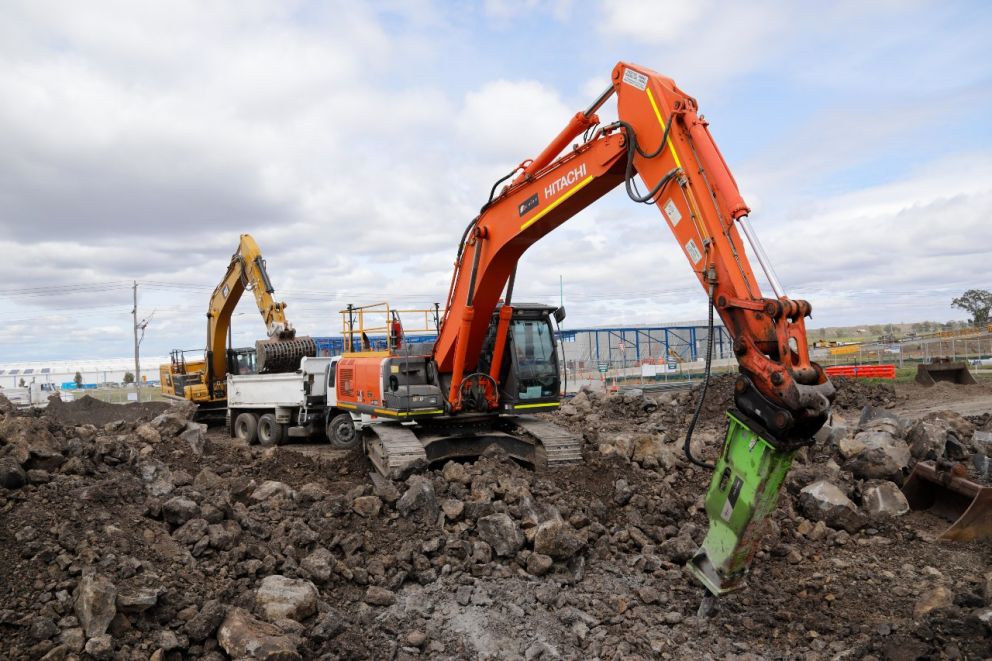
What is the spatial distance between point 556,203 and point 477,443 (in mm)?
3523

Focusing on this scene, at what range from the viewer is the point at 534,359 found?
976 centimetres

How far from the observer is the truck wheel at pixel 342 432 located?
13484 mm

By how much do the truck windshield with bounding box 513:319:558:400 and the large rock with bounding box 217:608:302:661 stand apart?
16.7ft

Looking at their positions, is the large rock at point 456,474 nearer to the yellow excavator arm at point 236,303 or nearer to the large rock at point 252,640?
the large rock at point 252,640

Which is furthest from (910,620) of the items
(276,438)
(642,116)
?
(276,438)

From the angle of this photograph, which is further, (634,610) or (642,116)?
(642,116)

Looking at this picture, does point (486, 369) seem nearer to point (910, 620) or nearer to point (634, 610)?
point (634, 610)

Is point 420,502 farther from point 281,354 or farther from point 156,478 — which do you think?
point 281,354

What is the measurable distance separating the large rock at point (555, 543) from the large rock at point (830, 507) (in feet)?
8.27

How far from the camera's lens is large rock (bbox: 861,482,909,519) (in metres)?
7.59

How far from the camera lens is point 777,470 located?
15.9ft

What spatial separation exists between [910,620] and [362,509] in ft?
15.3

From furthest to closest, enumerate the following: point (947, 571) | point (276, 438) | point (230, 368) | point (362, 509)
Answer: point (230, 368), point (276, 438), point (362, 509), point (947, 571)

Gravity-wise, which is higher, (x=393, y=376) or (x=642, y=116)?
(x=642, y=116)
